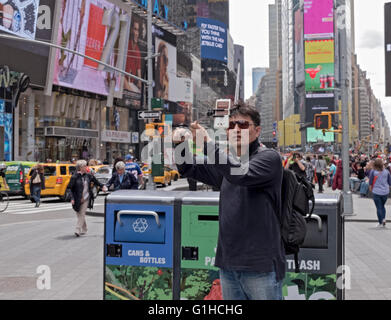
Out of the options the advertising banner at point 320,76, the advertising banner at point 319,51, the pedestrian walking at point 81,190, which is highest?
the advertising banner at point 319,51

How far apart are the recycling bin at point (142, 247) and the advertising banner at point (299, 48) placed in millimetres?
147290

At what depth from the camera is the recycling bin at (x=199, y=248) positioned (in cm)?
484

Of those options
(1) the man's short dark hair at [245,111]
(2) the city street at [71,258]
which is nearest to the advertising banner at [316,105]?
(2) the city street at [71,258]

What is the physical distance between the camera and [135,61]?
2400 inches

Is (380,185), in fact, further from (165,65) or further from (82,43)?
(165,65)

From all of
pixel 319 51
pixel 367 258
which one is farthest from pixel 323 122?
pixel 319 51

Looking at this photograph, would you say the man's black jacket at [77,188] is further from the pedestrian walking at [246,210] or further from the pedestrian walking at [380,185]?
the pedestrian walking at [246,210]

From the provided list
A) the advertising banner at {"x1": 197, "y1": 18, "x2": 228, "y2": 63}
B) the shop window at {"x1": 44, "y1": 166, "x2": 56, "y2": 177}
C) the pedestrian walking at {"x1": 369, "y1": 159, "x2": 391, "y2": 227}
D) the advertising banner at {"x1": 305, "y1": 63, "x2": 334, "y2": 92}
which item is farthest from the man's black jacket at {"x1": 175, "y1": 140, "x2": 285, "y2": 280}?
the advertising banner at {"x1": 305, "y1": 63, "x2": 334, "y2": 92}

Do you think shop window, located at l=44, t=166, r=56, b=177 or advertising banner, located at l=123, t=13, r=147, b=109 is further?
advertising banner, located at l=123, t=13, r=147, b=109

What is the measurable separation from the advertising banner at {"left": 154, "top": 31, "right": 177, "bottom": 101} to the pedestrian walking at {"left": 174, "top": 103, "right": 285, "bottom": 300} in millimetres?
67741

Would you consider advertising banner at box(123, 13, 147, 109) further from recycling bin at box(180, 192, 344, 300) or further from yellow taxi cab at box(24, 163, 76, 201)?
recycling bin at box(180, 192, 344, 300)

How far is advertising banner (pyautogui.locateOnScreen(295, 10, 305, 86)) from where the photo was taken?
14759cm

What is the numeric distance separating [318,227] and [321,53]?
145241 millimetres

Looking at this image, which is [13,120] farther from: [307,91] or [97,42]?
[307,91]
